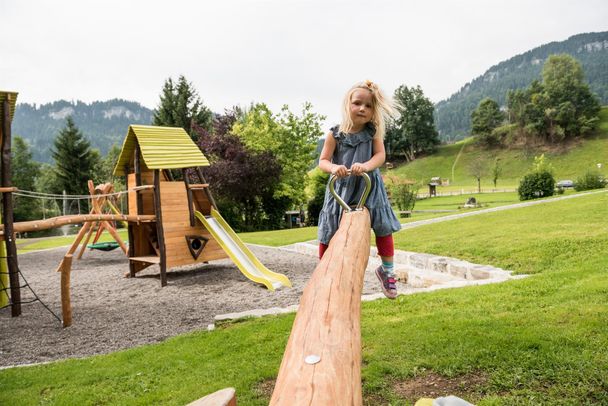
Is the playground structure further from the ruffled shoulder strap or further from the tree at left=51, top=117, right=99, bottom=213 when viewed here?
the tree at left=51, top=117, right=99, bottom=213

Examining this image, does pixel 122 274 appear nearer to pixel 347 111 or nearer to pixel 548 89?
pixel 347 111

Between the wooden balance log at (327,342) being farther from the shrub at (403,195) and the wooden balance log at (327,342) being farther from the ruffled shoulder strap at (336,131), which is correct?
the shrub at (403,195)

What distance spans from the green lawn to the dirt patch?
0.02m

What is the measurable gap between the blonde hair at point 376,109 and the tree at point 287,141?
26676 millimetres

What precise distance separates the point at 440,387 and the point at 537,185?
28601mm

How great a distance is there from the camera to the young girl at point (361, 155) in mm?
3307

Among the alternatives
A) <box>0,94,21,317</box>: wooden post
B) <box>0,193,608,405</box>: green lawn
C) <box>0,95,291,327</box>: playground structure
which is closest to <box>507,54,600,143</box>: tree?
<box>0,95,291,327</box>: playground structure

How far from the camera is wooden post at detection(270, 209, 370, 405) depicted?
3.76 ft

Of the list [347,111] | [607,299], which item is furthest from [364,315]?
[347,111]

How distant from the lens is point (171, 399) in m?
3.99

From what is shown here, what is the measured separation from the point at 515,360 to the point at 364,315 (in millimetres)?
2395

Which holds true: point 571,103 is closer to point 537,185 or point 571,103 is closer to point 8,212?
point 537,185

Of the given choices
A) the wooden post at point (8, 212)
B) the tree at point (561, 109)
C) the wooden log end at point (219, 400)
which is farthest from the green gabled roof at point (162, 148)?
the tree at point (561, 109)

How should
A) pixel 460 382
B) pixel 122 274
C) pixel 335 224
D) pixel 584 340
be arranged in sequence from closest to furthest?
1. pixel 335 224
2. pixel 460 382
3. pixel 584 340
4. pixel 122 274
